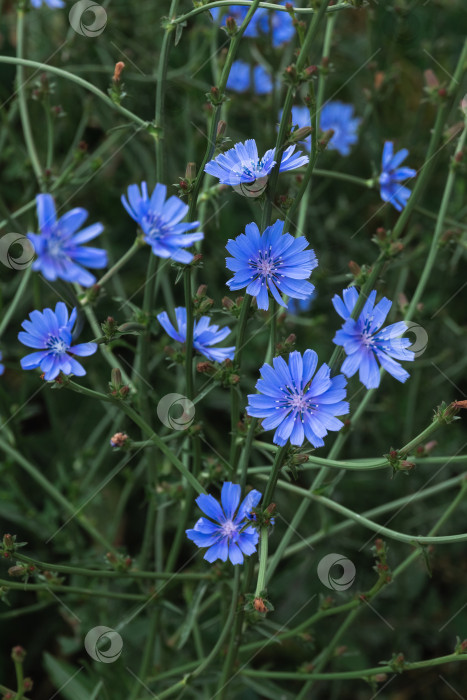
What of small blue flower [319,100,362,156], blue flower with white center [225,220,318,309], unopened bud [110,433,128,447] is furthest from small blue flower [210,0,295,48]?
unopened bud [110,433,128,447]

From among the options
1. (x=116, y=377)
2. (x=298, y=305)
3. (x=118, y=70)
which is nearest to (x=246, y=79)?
(x=298, y=305)

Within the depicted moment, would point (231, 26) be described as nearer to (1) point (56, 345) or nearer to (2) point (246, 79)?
(1) point (56, 345)

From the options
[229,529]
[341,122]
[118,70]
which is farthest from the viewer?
[341,122]

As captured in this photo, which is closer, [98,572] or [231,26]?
[231,26]

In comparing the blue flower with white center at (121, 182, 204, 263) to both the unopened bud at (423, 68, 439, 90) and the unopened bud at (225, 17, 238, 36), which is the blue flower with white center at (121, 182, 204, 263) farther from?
the unopened bud at (423, 68, 439, 90)

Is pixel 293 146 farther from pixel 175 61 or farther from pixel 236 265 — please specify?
pixel 175 61

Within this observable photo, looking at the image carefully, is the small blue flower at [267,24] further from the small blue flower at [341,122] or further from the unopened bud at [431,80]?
the unopened bud at [431,80]
